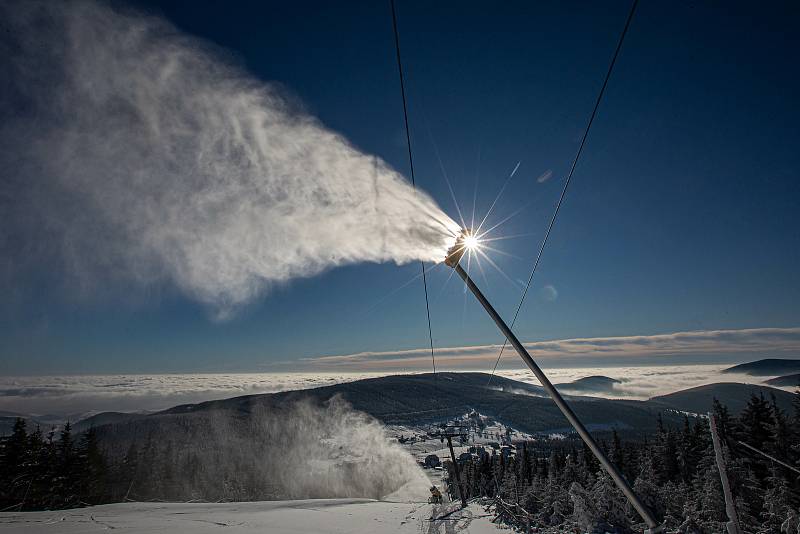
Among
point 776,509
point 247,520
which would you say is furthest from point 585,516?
point 247,520

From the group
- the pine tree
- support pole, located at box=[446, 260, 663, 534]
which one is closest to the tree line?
support pole, located at box=[446, 260, 663, 534]

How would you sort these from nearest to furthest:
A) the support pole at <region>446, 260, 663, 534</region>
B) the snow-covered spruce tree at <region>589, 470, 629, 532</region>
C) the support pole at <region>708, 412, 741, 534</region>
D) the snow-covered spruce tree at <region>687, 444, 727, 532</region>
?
the support pole at <region>446, 260, 663, 534</region> → the support pole at <region>708, 412, 741, 534</region> → the snow-covered spruce tree at <region>589, 470, 629, 532</region> → the snow-covered spruce tree at <region>687, 444, 727, 532</region>

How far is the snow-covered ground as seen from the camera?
1565 centimetres

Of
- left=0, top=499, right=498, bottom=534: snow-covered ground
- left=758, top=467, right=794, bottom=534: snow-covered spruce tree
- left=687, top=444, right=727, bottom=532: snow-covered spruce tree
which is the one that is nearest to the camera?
left=0, top=499, right=498, bottom=534: snow-covered ground

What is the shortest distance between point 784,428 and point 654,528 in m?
58.2

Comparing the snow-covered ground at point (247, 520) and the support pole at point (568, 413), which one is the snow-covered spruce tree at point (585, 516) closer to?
the snow-covered ground at point (247, 520)

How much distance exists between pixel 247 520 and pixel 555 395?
1911cm

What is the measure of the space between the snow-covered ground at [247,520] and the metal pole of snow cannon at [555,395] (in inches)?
595

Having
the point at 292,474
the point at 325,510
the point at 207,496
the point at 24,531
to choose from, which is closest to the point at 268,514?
the point at 325,510

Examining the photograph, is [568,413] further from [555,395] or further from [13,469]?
[13,469]

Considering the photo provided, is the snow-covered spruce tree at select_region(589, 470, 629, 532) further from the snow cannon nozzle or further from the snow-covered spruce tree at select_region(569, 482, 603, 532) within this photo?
the snow cannon nozzle

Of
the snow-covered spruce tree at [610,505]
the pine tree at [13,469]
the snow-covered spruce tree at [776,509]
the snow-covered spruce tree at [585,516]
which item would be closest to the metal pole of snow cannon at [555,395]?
the snow-covered spruce tree at [585,516]

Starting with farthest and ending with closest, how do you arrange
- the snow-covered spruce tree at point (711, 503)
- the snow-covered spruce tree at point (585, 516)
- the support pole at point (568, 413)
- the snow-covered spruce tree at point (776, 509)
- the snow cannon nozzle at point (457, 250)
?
the snow-covered spruce tree at point (711, 503) < the snow-covered spruce tree at point (776, 509) < the snow-covered spruce tree at point (585, 516) < the snow cannon nozzle at point (457, 250) < the support pole at point (568, 413)

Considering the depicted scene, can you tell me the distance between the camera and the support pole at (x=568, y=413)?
590cm
